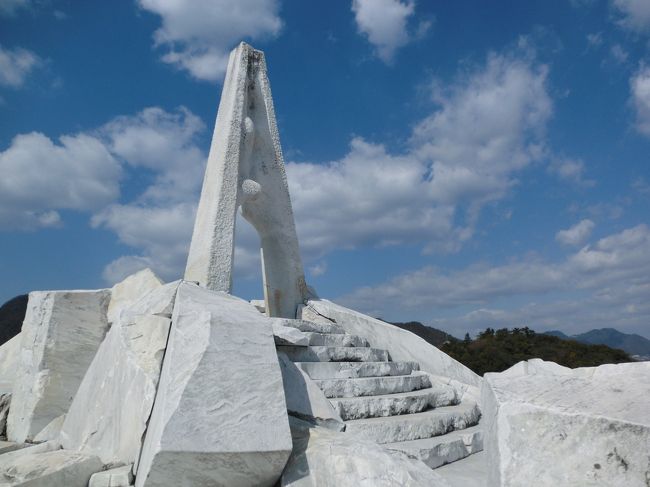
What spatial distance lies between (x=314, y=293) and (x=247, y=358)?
18.3 ft

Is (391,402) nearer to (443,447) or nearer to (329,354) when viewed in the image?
(443,447)

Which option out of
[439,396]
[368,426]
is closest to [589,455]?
[368,426]

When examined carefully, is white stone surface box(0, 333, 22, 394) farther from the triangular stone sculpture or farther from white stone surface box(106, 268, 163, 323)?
the triangular stone sculpture

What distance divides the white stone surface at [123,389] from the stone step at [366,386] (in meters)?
1.76

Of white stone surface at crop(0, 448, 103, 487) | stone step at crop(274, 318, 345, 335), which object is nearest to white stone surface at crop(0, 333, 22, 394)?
stone step at crop(274, 318, 345, 335)

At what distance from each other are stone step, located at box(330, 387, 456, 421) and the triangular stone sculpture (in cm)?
331

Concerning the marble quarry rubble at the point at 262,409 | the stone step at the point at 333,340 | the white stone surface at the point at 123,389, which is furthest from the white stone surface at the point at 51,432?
the stone step at the point at 333,340

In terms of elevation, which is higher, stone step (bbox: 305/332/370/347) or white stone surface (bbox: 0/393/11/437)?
stone step (bbox: 305/332/370/347)

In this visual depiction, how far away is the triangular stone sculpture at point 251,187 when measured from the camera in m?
7.37

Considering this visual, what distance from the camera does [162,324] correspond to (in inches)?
133

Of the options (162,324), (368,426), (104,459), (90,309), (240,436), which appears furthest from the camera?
(90,309)

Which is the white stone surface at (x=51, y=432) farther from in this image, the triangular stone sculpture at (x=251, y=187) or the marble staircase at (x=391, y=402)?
the triangular stone sculpture at (x=251, y=187)

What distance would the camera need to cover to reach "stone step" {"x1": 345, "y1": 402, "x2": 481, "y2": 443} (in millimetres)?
4043

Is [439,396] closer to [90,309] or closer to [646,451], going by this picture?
[646,451]
